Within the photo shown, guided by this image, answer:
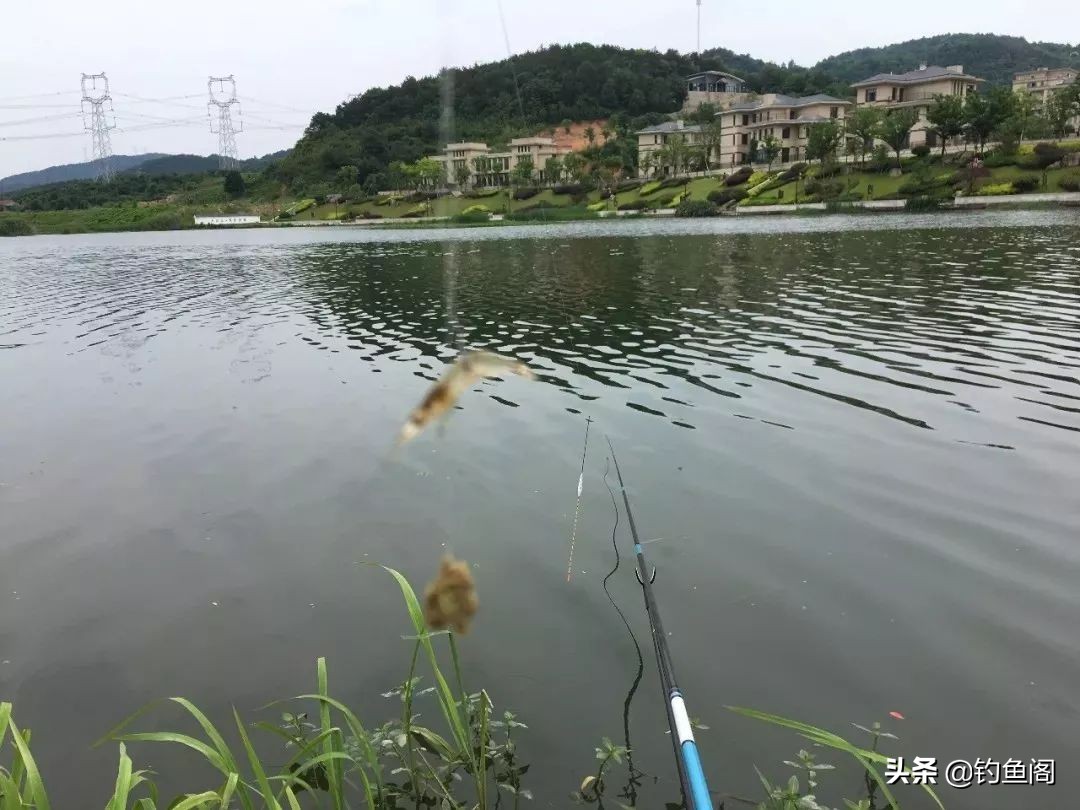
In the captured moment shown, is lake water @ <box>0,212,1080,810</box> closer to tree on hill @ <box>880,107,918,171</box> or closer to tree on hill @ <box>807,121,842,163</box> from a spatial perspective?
tree on hill @ <box>880,107,918,171</box>

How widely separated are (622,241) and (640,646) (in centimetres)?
4114

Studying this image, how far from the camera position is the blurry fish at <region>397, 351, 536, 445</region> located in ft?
3.99

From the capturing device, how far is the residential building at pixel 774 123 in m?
103

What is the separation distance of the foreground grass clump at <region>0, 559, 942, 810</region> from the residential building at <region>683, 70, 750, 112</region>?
560ft

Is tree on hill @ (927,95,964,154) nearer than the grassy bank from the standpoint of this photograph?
No

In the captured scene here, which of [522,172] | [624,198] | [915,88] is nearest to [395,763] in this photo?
[624,198]

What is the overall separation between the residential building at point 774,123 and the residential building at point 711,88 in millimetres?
54657

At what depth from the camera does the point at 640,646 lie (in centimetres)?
498

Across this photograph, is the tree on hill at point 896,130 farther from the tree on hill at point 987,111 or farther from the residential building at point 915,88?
the residential building at point 915,88

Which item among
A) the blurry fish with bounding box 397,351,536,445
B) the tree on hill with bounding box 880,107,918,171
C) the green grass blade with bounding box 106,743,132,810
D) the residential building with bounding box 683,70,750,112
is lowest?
the green grass blade with bounding box 106,743,132,810

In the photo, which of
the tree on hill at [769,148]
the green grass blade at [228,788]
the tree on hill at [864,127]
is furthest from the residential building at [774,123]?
the green grass blade at [228,788]

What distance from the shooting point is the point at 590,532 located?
6.78 meters

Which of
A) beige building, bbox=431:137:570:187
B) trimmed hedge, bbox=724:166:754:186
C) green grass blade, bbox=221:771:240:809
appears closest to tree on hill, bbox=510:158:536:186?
beige building, bbox=431:137:570:187

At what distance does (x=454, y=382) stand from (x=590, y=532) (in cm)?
565
